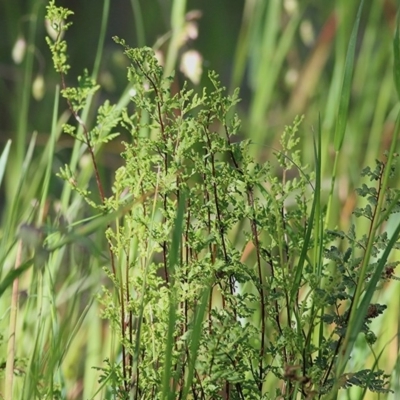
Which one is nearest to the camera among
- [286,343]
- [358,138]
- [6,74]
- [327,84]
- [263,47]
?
[286,343]

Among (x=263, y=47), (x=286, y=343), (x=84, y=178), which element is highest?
(x=263, y=47)

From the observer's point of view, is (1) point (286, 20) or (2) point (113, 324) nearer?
(2) point (113, 324)

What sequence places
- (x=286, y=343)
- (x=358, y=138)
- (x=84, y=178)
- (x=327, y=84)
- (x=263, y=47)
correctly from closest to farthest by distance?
1. (x=286, y=343)
2. (x=84, y=178)
3. (x=263, y=47)
4. (x=358, y=138)
5. (x=327, y=84)

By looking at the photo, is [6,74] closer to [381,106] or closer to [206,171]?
[381,106]

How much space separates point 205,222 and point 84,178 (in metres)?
0.61

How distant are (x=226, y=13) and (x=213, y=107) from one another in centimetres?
297

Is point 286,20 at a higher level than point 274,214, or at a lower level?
higher

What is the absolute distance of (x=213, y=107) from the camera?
0.89 metres

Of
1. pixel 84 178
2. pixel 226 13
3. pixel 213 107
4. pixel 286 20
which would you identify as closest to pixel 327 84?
pixel 286 20

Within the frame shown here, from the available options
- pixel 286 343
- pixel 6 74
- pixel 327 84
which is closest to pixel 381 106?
pixel 327 84

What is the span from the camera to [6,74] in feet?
10.4

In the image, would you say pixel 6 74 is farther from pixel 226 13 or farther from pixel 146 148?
Answer: pixel 146 148

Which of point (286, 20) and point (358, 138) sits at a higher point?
point (286, 20)

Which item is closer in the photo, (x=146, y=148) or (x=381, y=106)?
(x=146, y=148)
